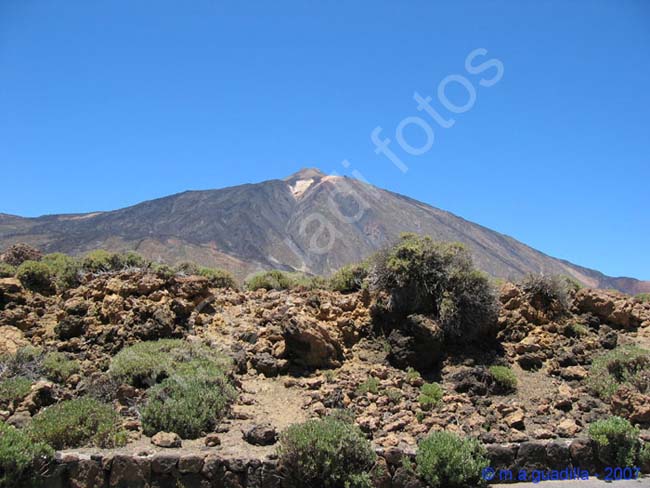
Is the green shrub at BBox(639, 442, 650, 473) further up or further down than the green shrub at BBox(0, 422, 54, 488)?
further up

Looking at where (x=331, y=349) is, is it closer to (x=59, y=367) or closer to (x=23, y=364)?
(x=59, y=367)

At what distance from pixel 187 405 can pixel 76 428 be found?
133 cm

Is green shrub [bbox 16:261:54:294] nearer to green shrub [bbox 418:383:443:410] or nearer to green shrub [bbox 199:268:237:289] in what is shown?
green shrub [bbox 199:268:237:289]

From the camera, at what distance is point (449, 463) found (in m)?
5.86

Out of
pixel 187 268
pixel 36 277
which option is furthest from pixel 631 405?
pixel 36 277

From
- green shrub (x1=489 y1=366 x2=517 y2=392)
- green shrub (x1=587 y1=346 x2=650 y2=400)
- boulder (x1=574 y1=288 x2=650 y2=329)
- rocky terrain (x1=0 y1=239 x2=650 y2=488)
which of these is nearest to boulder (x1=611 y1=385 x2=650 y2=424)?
rocky terrain (x1=0 y1=239 x2=650 y2=488)

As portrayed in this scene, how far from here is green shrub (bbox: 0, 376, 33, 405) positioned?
7.69 metres

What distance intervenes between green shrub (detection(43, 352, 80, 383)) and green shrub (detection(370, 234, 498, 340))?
5.28 meters

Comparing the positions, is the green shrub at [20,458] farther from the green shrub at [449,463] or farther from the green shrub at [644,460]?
the green shrub at [644,460]

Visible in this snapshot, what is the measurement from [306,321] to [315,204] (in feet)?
419

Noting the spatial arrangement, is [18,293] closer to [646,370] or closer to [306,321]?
[306,321]

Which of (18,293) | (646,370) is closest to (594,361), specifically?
(646,370)

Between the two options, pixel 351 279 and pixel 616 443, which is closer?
pixel 616 443

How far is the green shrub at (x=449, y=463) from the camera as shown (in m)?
5.88
